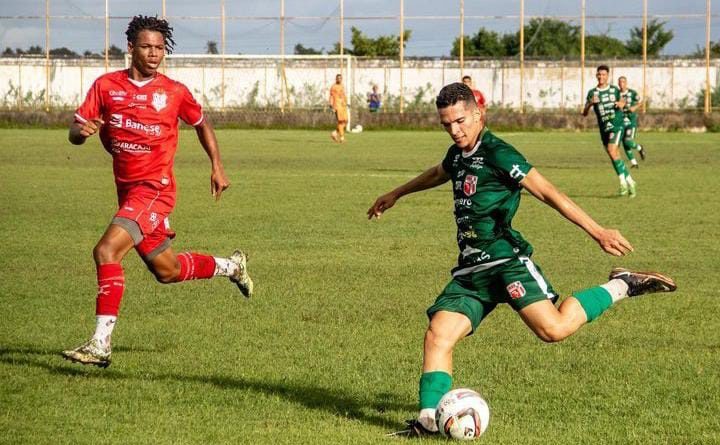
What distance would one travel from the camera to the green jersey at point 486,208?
19.7 ft

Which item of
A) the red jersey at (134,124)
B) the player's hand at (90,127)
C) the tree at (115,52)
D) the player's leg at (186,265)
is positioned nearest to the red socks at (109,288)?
the player's leg at (186,265)

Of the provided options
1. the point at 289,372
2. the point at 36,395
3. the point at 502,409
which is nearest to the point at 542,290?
the point at 502,409

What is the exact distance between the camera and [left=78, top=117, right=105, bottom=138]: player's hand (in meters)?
7.02

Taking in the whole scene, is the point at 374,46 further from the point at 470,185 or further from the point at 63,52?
the point at 470,185

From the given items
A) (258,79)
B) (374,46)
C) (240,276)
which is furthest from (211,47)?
(240,276)

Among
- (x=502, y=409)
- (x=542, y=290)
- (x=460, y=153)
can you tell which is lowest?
(x=502, y=409)

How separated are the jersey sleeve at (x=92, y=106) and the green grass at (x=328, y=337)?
151 centimetres

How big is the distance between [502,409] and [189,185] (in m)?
15.6

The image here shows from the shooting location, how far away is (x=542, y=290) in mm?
6012

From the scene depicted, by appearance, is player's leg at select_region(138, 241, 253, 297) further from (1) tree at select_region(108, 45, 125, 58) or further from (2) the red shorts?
(1) tree at select_region(108, 45, 125, 58)

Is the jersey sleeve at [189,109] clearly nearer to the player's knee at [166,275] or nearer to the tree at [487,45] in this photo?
the player's knee at [166,275]

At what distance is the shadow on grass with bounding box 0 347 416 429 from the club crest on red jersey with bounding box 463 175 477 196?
118 centimetres

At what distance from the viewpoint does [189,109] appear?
782 cm

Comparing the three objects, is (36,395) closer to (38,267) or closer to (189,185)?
(38,267)
